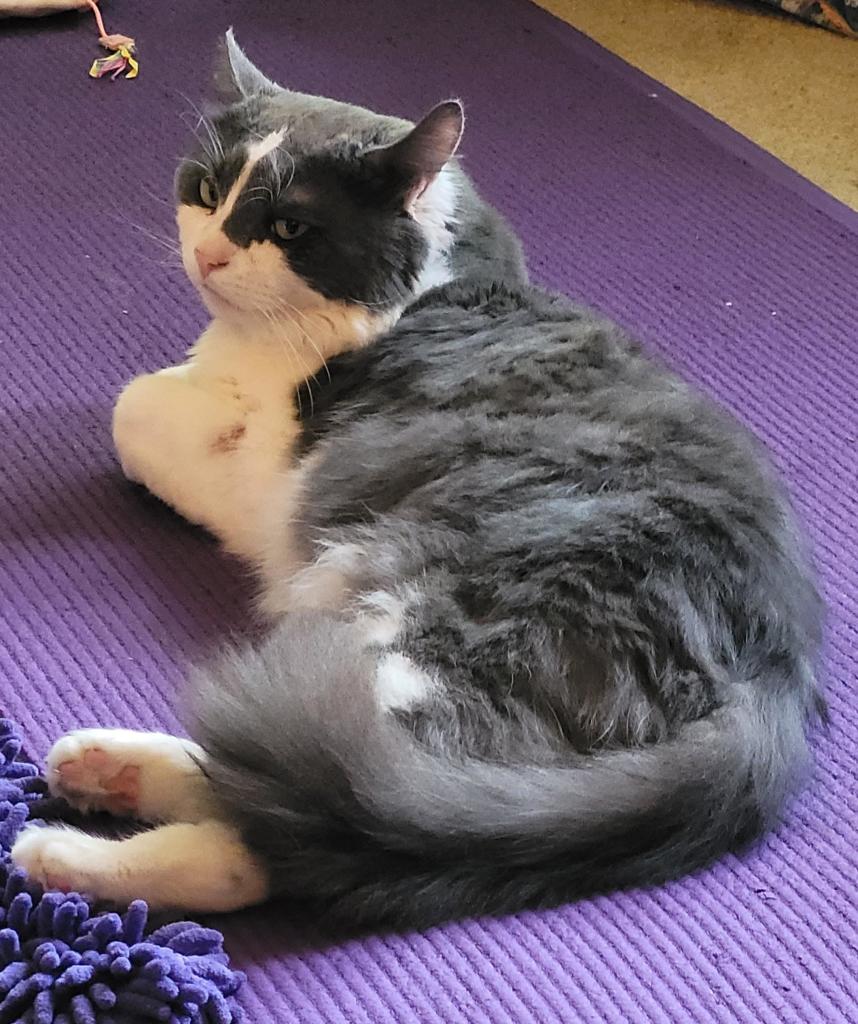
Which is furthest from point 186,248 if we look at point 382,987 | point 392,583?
point 382,987

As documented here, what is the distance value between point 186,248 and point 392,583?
0.52m

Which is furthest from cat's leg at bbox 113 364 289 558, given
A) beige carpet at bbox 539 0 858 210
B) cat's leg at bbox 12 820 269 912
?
beige carpet at bbox 539 0 858 210

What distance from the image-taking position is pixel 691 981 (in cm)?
117

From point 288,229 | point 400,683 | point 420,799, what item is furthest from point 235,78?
point 420,799

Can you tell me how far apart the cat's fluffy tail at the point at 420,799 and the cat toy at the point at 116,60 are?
66.4 inches

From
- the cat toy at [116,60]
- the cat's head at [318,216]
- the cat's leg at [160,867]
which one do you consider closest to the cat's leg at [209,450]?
the cat's head at [318,216]

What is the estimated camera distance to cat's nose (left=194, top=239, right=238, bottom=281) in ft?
4.91

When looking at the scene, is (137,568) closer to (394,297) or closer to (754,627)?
(394,297)

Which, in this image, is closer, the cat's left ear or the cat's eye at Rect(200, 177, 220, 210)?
the cat's left ear

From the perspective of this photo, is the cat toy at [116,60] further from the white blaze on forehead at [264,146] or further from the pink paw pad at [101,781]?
the pink paw pad at [101,781]

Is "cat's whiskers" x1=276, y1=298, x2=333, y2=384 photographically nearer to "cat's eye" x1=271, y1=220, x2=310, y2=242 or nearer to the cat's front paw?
"cat's eye" x1=271, y1=220, x2=310, y2=242

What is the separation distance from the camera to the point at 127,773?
1.20 meters

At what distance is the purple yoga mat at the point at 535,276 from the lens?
3.79 feet

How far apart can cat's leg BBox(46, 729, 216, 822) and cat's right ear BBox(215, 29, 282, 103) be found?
84cm
